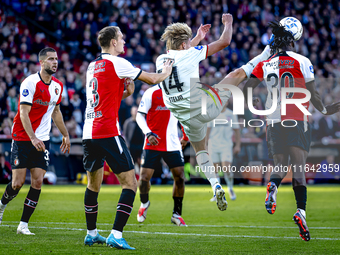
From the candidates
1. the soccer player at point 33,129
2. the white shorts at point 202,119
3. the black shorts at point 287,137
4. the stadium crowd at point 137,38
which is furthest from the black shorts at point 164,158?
the stadium crowd at point 137,38

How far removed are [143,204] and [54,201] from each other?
3.39 meters

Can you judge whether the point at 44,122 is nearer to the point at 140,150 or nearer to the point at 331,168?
the point at 140,150

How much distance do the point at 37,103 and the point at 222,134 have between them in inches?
283

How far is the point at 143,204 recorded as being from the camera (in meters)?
8.37

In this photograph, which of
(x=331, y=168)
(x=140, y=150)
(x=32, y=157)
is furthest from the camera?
(x=331, y=168)

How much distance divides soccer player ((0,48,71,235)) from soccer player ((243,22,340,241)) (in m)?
2.88

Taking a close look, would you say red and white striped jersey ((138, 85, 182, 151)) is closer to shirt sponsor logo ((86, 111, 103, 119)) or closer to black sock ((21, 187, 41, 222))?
black sock ((21, 187, 41, 222))

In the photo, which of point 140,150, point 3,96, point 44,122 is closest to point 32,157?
point 44,122

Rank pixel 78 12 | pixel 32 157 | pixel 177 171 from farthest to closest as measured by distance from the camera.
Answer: pixel 78 12
pixel 177 171
pixel 32 157

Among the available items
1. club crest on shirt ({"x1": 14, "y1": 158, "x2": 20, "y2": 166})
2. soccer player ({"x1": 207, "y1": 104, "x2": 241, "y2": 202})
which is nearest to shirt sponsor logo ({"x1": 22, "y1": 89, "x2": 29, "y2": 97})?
club crest on shirt ({"x1": 14, "y1": 158, "x2": 20, "y2": 166})

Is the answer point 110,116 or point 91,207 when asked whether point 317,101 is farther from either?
point 91,207

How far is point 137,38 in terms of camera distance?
66.2 ft

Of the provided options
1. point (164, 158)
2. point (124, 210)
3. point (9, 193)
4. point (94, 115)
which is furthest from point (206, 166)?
point (9, 193)

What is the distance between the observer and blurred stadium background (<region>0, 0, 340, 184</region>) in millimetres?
16391
